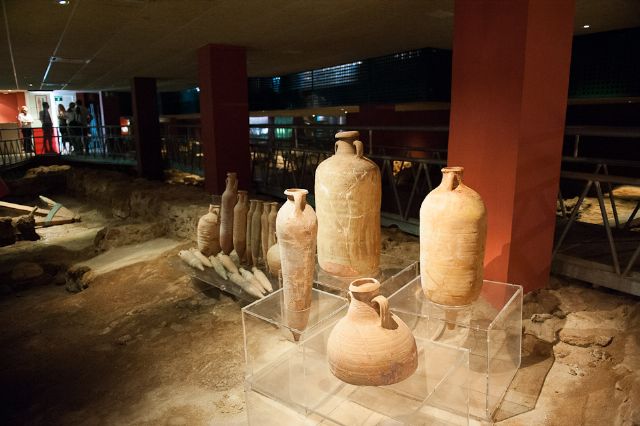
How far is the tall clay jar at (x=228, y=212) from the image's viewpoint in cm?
519

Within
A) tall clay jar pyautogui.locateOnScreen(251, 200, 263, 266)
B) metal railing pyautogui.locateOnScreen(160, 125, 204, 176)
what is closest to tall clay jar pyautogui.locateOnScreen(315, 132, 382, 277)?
tall clay jar pyautogui.locateOnScreen(251, 200, 263, 266)

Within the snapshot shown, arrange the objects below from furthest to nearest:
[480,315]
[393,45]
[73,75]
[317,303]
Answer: [73,75]
[393,45]
[317,303]
[480,315]

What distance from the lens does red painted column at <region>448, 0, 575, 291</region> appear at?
3.12 meters

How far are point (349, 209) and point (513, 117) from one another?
1327 mm

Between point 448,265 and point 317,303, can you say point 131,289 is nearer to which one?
point 317,303

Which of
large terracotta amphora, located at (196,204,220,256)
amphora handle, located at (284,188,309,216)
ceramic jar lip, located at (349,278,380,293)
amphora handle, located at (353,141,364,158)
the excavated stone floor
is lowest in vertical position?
the excavated stone floor

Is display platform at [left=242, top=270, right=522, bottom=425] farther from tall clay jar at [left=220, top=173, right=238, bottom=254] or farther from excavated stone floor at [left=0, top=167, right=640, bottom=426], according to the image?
tall clay jar at [left=220, top=173, right=238, bottom=254]

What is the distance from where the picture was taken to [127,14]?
5.32 meters

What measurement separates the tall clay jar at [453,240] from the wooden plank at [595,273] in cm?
138

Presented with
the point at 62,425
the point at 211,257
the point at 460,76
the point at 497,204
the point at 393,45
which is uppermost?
the point at 393,45

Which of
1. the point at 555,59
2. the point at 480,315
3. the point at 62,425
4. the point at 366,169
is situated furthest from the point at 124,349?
the point at 555,59

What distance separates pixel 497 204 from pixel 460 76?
1021 millimetres

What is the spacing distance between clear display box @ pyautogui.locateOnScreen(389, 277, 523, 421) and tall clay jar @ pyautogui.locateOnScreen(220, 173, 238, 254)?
8.63ft

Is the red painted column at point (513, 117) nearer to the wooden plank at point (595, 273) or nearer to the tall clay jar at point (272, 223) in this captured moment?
the wooden plank at point (595, 273)
